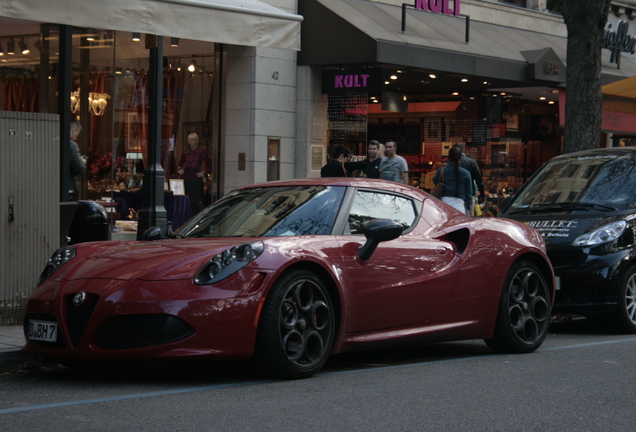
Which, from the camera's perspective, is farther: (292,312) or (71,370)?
(71,370)

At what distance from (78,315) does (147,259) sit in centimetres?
55

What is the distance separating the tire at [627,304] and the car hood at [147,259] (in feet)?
14.5

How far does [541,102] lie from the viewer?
82.0ft

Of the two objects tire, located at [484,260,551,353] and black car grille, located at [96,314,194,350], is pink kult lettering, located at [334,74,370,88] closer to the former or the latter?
tire, located at [484,260,551,353]

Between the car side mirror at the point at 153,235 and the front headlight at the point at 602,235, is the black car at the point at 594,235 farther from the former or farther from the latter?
the car side mirror at the point at 153,235

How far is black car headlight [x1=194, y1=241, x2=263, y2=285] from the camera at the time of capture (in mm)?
6105

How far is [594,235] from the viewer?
9648 millimetres

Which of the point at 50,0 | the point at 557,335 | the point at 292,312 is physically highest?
the point at 50,0

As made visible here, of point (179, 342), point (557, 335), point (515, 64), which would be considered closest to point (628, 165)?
point (557, 335)

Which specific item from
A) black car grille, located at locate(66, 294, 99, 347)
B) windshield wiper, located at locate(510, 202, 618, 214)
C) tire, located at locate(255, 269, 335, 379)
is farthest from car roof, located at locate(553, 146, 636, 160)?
black car grille, located at locate(66, 294, 99, 347)

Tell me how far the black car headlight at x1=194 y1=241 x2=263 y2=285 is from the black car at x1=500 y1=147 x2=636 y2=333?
4291mm

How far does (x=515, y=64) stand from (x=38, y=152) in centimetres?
1330

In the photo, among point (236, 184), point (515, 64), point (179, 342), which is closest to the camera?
point (179, 342)

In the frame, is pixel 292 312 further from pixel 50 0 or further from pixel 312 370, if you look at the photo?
pixel 50 0
